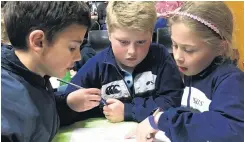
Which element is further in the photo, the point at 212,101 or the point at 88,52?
the point at 88,52

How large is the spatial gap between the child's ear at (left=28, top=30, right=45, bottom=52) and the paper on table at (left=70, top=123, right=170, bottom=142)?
9.6 inches

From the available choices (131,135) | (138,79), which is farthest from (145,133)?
(138,79)

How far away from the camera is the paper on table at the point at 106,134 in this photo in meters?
0.83

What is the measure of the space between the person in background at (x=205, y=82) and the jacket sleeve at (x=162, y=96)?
96mm

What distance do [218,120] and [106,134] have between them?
0.96 feet

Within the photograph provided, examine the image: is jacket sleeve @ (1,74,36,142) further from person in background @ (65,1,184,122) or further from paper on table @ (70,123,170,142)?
person in background @ (65,1,184,122)

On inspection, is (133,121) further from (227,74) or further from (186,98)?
(227,74)

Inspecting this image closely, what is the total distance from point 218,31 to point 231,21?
0.05m

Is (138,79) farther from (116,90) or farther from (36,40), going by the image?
(36,40)

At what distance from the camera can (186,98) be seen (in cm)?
91

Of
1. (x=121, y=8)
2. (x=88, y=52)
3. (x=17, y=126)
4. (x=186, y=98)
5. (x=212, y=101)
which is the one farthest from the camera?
(x=88, y=52)

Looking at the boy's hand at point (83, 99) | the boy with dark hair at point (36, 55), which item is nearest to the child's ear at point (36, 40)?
the boy with dark hair at point (36, 55)

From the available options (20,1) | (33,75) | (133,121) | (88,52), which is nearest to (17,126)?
(33,75)

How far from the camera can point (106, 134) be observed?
86 centimetres
